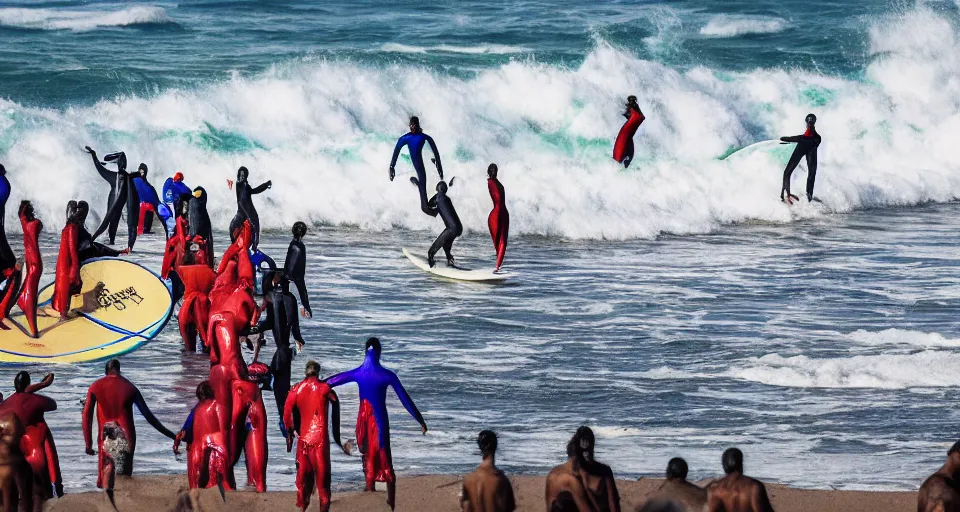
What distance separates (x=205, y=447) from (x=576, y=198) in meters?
15.5

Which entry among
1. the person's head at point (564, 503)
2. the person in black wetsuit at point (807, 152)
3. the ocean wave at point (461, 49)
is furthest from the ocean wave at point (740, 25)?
the person's head at point (564, 503)

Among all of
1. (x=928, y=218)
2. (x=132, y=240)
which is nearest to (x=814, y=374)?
(x=132, y=240)

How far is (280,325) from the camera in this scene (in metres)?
13.4

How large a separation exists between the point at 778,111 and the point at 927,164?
3.37 meters

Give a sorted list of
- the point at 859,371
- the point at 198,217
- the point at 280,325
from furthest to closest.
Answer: the point at 198,217 → the point at 859,371 → the point at 280,325

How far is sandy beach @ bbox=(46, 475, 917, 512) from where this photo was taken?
10.7 meters

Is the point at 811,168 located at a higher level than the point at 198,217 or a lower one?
lower

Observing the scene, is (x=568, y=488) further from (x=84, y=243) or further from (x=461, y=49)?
(x=461, y=49)

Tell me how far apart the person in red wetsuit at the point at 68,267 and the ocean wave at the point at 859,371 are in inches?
254

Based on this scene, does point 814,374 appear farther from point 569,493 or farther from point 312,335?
point 569,493

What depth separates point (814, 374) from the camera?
599 inches

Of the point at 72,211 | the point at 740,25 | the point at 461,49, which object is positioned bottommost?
the point at 72,211

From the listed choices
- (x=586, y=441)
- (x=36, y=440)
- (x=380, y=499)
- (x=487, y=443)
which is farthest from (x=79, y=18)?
(x=586, y=441)

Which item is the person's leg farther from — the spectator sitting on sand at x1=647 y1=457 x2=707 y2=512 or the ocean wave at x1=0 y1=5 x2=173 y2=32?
the ocean wave at x1=0 y1=5 x2=173 y2=32
